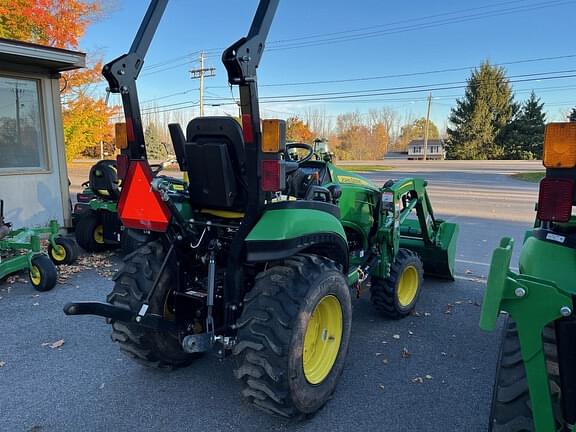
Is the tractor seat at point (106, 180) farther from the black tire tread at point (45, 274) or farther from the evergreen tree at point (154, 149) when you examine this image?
the black tire tread at point (45, 274)

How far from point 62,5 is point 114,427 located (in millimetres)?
12216

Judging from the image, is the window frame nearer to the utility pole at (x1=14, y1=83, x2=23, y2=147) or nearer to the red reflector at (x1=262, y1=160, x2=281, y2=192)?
the utility pole at (x1=14, y1=83, x2=23, y2=147)

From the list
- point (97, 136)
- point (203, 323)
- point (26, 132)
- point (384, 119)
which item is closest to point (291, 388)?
point (203, 323)

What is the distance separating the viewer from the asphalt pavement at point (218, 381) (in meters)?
2.79

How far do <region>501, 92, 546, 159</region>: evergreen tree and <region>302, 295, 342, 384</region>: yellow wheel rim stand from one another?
4847 cm

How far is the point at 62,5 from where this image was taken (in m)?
11.7

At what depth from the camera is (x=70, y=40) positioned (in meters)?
11.9

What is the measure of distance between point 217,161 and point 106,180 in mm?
4541

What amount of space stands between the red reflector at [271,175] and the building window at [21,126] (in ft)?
22.3

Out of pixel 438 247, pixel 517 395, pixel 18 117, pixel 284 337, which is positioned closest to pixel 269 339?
pixel 284 337

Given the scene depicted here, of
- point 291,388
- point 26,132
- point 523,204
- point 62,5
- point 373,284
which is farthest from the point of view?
point 523,204

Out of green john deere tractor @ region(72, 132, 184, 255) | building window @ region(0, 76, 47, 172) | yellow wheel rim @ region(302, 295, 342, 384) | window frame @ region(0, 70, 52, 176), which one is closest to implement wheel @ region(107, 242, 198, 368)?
yellow wheel rim @ region(302, 295, 342, 384)

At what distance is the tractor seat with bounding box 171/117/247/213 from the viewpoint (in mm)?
2750

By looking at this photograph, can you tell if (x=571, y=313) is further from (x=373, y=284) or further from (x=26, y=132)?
(x=26, y=132)
